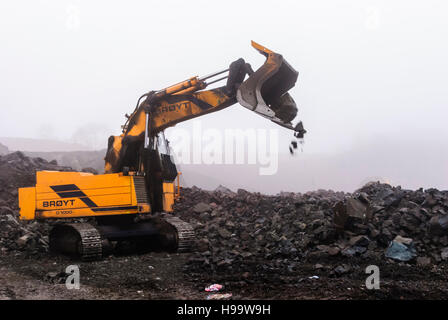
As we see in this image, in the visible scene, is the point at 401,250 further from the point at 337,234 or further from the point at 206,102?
the point at 206,102

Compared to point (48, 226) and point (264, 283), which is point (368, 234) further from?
Result: point (48, 226)

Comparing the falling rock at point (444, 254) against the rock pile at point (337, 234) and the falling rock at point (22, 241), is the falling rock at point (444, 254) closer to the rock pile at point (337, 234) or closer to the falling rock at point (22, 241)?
the rock pile at point (337, 234)

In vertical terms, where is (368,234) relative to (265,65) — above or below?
below

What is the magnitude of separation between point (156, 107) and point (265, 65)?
8.98 feet

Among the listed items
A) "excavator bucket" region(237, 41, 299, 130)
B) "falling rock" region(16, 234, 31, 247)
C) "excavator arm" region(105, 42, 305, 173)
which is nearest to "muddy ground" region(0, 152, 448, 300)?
"falling rock" region(16, 234, 31, 247)

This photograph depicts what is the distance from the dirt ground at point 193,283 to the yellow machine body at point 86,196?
1.12m

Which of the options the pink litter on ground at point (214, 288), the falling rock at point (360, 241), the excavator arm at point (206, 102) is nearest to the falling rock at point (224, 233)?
the excavator arm at point (206, 102)

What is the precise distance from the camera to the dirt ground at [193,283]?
238 inches

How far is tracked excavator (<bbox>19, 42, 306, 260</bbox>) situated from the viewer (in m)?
8.57

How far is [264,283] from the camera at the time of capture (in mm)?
6691

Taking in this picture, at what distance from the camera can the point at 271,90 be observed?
8039 millimetres

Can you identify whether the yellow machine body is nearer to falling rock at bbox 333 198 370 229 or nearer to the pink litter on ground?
the pink litter on ground
